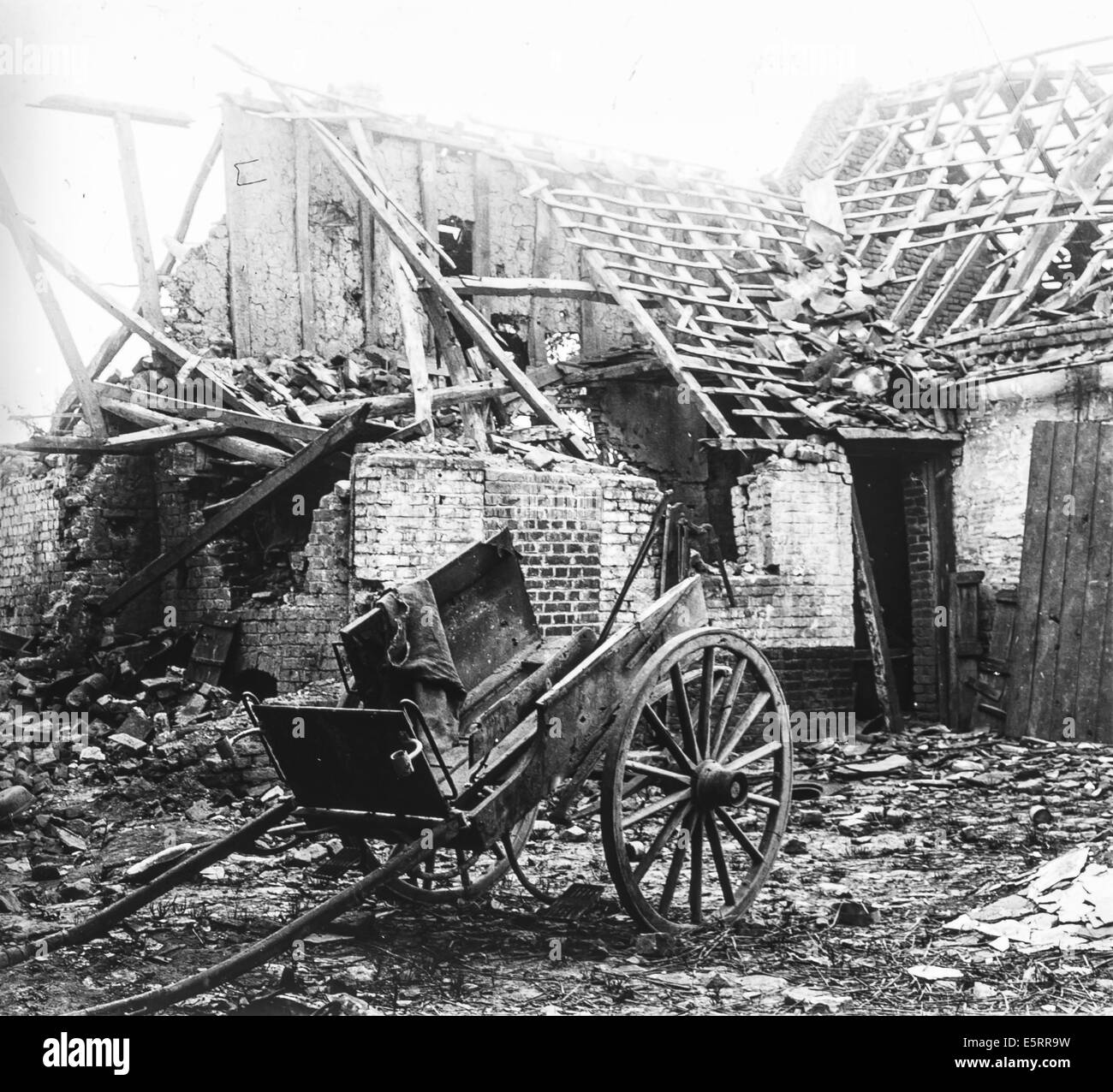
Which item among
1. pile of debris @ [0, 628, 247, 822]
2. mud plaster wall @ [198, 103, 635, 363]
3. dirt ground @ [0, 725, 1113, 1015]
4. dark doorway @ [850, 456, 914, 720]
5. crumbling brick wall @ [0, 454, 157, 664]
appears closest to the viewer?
dirt ground @ [0, 725, 1113, 1015]

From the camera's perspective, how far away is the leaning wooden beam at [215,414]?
8438 millimetres

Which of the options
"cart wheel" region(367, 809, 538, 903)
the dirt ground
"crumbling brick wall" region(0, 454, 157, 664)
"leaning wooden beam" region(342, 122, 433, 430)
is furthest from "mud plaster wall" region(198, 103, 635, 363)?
"cart wheel" region(367, 809, 538, 903)

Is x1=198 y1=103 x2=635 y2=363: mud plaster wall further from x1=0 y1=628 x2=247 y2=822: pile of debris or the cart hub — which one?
the cart hub

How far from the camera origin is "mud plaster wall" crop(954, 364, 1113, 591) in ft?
30.2

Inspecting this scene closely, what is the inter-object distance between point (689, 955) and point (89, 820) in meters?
3.73

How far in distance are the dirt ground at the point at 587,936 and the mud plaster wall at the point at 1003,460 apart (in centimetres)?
306

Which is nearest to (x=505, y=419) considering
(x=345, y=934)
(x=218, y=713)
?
(x=218, y=713)

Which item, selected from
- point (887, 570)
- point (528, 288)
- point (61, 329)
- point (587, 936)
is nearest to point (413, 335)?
point (528, 288)

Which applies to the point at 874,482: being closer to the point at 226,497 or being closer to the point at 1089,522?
the point at 1089,522

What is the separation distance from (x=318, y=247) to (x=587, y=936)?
8.68 meters

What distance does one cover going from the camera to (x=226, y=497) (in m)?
9.17

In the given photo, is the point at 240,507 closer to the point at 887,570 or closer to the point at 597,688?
the point at 597,688

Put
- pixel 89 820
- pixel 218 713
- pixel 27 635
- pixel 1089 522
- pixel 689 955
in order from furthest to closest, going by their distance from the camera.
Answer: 1. pixel 27 635
2. pixel 1089 522
3. pixel 218 713
4. pixel 89 820
5. pixel 689 955

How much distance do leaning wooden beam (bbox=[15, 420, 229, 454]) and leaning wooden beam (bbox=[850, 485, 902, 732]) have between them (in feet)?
16.6
